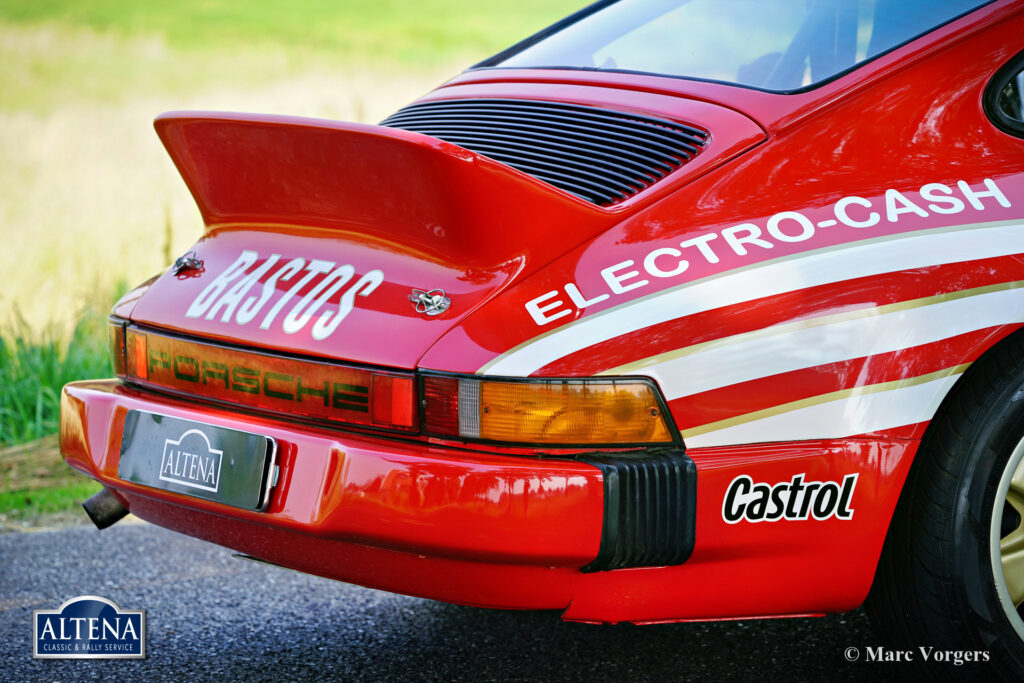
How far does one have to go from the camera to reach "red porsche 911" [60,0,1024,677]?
186 centimetres

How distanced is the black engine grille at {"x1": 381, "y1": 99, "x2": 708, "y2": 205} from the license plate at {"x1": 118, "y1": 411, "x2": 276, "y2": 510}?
2.66 ft

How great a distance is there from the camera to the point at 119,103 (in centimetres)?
977

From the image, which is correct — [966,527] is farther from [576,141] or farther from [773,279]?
[576,141]

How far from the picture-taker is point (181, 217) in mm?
7258

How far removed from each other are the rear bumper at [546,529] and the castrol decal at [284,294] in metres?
0.20

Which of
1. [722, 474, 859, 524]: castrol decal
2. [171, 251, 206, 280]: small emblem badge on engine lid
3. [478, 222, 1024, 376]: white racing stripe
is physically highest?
[478, 222, 1024, 376]: white racing stripe

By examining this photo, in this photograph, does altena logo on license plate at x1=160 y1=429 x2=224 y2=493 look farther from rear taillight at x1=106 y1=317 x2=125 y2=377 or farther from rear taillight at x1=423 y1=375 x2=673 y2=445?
rear taillight at x1=423 y1=375 x2=673 y2=445

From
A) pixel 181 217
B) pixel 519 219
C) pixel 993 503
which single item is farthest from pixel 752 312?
pixel 181 217

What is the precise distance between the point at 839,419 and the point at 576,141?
Answer: 2.73 feet

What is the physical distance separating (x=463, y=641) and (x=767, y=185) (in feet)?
4.48

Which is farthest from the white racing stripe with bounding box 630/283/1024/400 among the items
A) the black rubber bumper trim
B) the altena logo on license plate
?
the altena logo on license plate

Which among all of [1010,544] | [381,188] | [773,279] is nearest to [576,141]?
[381,188]

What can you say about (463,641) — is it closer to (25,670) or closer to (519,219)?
(25,670)

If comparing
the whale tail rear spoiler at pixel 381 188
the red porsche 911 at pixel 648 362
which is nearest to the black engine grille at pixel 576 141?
the red porsche 911 at pixel 648 362
